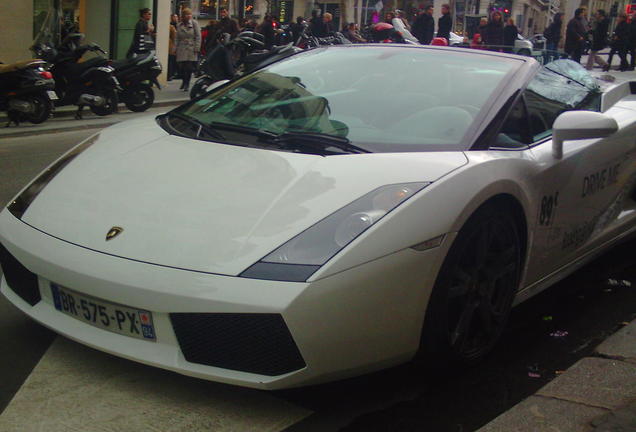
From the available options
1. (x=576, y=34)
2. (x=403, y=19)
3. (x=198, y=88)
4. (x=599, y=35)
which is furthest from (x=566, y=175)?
(x=599, y=35)

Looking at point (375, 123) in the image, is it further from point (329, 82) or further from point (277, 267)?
point (277, 267)

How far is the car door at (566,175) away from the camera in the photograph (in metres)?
3.87

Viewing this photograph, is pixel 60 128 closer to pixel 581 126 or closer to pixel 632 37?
pixel 581 126

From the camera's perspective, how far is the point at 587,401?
307 centimetres

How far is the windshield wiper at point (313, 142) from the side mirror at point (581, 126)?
0.92 m

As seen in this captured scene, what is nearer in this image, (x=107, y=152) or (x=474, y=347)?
(x=474, y=347)

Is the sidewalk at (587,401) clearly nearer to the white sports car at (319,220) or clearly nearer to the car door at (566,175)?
the white sports car at (319,220)

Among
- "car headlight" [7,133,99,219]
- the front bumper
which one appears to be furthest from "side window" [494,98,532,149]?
"car headlight" [7,133,99,219]

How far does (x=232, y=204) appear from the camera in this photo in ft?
10.3

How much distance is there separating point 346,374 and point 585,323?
1.74 meters

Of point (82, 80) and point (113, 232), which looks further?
point (82, 80)

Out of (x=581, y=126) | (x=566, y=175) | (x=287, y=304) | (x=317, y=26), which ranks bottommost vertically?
(x=287, y=304)

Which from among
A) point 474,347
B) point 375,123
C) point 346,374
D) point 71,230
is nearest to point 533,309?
point 474,347

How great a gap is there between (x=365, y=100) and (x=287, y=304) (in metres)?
1.50
